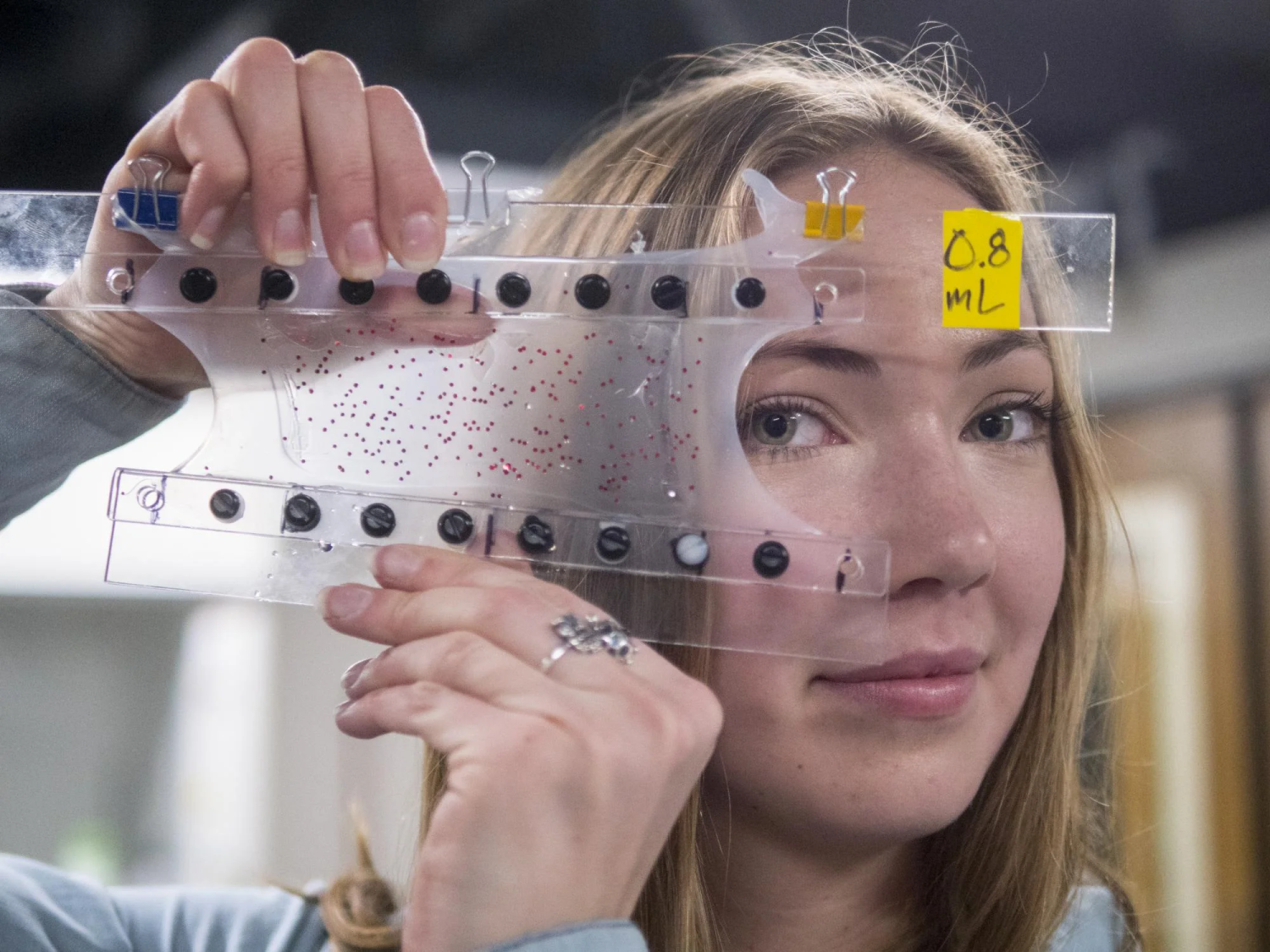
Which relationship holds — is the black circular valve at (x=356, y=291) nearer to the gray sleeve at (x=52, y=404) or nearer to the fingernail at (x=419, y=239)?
the fingernail at (x=419, y=239)

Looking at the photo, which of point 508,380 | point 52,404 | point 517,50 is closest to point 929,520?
point 508,380

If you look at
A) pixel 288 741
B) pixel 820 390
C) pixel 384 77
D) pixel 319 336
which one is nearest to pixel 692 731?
pixel 820 390

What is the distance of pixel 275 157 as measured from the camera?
86 cm

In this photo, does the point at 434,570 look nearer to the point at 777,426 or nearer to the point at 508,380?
the point at 508,380

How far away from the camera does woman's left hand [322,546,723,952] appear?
737mm

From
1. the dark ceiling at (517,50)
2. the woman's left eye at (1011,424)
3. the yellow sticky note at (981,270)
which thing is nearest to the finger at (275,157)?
the yellow sticky note at (981,270)

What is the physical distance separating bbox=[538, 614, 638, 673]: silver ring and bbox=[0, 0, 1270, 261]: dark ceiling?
1.34 m

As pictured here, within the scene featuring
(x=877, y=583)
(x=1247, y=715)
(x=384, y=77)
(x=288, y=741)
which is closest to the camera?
(x=877, y=583)

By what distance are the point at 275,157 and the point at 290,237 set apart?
0.06m

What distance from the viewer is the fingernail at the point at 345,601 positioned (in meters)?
0.83

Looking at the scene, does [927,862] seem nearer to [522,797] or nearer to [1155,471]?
[522,797]

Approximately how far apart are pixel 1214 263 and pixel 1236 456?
0.62 m

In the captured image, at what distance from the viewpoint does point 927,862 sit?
1227mm

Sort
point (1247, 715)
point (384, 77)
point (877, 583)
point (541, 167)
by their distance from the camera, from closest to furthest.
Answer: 1. point (877, 583)
2. point (384, 77)
3. point (541, 167)
4. point (1247, 715)
